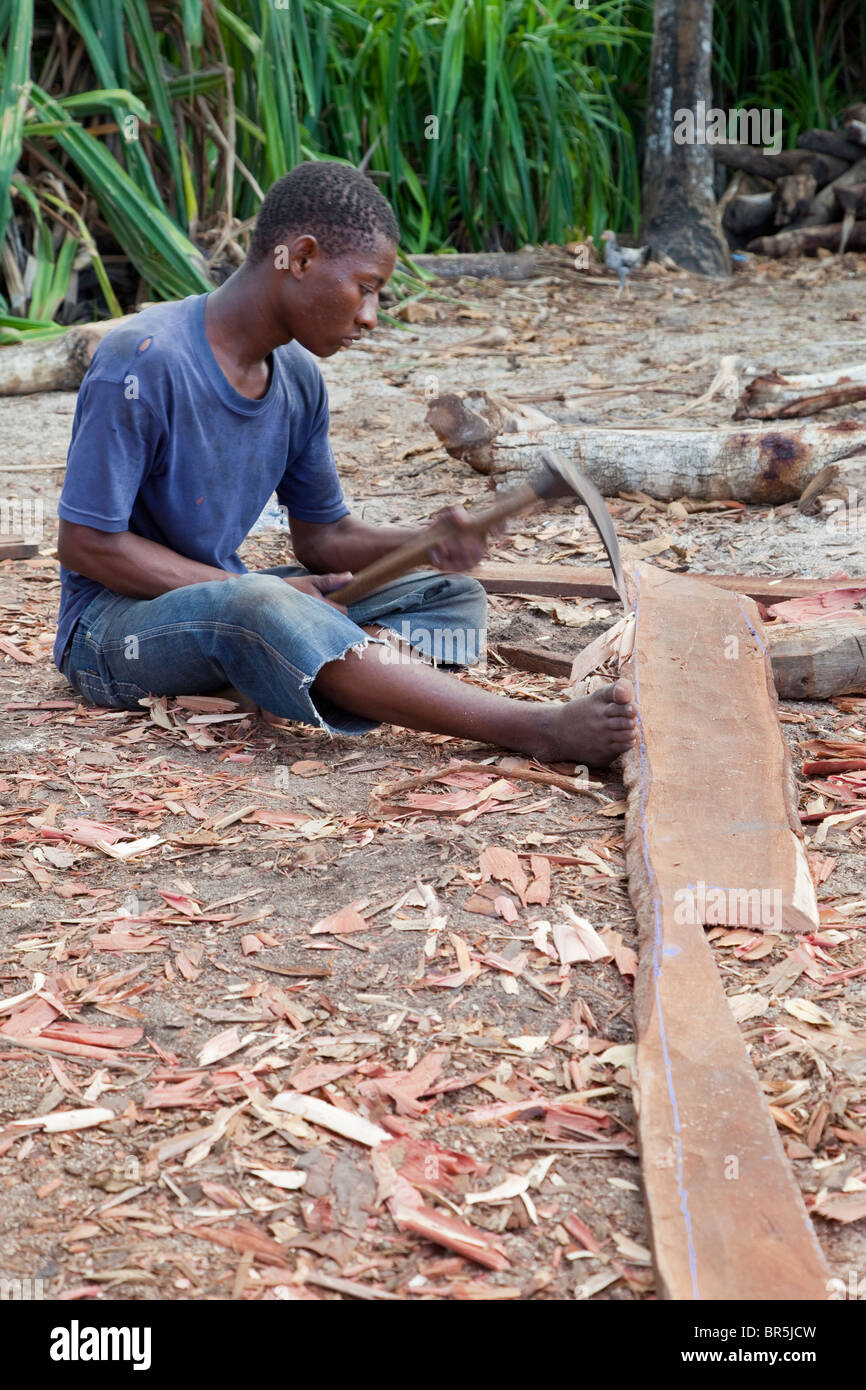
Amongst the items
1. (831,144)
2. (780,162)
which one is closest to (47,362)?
(780,162)

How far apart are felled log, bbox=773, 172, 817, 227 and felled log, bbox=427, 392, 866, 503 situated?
529cm

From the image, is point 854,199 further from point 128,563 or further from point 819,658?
point 128,563

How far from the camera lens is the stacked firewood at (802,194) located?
8.27 metres

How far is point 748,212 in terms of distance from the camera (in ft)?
28.4

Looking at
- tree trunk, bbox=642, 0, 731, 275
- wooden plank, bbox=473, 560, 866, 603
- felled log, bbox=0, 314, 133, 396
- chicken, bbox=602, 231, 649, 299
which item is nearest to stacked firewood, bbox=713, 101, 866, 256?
tree trunk, bbox=642, 0, 731, 275

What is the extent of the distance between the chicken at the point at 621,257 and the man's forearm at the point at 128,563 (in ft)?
17.8

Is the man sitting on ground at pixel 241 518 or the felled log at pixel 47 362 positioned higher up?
the felled log at pixel 47 362

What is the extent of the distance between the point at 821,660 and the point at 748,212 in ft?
22.8

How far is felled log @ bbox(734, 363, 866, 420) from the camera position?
4137 mm

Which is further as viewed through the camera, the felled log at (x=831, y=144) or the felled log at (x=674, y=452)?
the felled log at (x=831, y=144)

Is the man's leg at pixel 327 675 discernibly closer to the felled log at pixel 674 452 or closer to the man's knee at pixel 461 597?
the man's knee at pixel 461 597

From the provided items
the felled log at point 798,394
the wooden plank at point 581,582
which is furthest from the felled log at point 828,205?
the wooden plank at point 581,582
